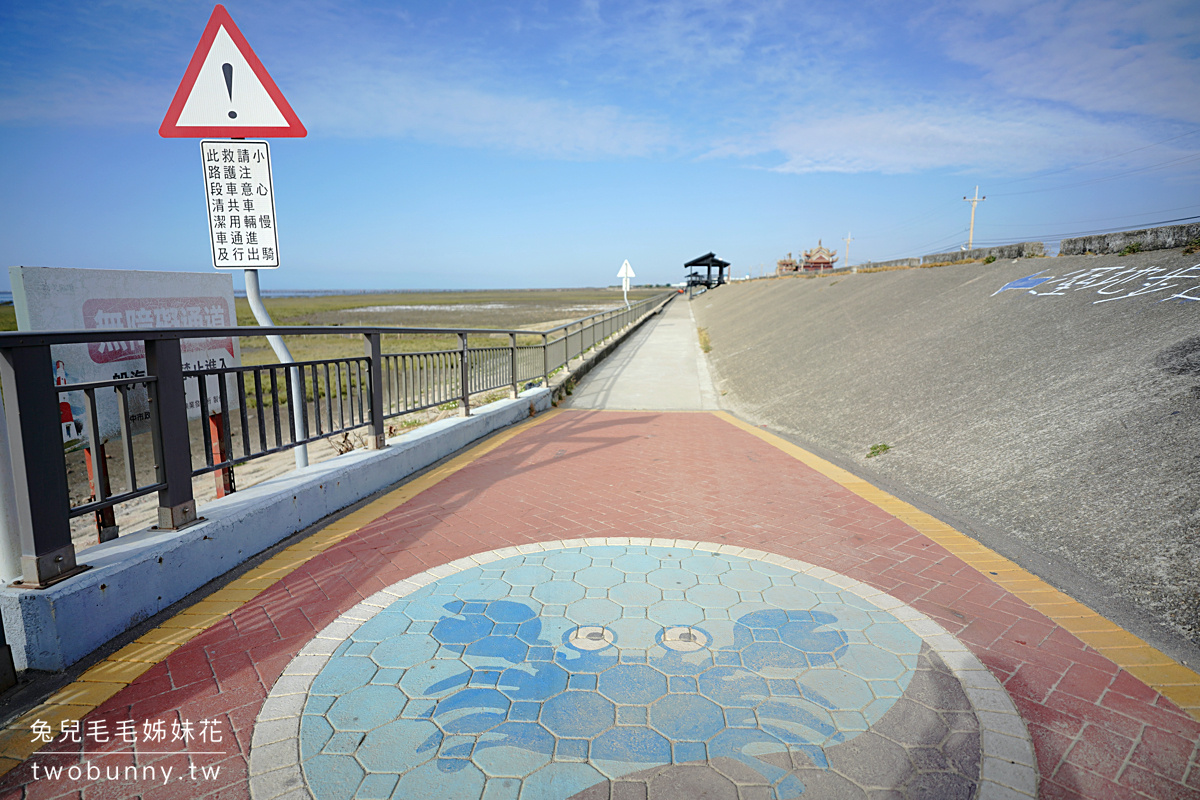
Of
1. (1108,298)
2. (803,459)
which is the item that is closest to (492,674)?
(803,459)

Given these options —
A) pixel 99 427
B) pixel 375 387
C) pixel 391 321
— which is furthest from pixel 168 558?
pixel 391 321

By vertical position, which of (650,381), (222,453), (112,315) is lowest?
(650,381)

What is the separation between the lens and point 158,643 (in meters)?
2.84

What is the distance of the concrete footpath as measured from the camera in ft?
6.86

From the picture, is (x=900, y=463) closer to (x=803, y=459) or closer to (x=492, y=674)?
(x=803, y=459)

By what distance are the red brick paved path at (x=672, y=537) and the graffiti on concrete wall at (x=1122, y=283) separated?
14.3 ft

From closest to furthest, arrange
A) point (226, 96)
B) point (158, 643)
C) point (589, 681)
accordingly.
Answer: point (589, 681), point (158, 643), point (226, 96)

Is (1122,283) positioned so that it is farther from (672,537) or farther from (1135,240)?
(672,537)

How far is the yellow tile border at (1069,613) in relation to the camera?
2.59 meters

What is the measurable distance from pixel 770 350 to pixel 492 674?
12.2 meters

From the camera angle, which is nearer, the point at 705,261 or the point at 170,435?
the point at 170,435

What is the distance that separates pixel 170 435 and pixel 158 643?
3.34 ft

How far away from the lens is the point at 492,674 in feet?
8.61

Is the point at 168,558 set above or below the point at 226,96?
below
